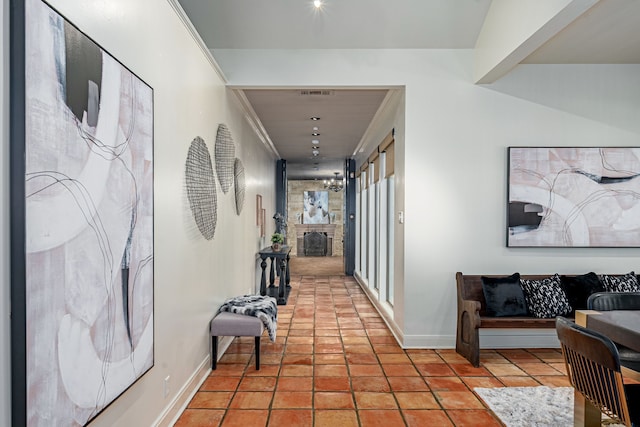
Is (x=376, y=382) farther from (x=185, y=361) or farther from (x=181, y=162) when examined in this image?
(x=181, y=162)

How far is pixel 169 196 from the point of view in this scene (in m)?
2.51

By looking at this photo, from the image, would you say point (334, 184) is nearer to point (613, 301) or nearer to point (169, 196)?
point (613, 301)

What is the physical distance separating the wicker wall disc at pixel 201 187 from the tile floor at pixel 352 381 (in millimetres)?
1260

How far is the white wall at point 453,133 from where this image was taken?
4129 mm

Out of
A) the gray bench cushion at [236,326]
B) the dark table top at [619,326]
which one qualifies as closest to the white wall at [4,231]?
the gray bench cushion at [236,326]

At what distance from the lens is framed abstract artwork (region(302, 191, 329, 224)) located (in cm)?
1523

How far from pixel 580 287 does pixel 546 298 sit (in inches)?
15.5

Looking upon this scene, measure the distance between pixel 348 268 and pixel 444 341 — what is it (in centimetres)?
562

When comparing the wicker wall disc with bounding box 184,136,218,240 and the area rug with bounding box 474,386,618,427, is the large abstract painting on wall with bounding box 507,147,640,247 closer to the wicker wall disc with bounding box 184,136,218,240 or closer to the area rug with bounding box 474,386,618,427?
the area rug with bounding box 474,386,618,427

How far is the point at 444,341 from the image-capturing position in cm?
415

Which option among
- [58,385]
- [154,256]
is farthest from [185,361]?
[58,385]

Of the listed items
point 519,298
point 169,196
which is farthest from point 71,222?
point 519,298

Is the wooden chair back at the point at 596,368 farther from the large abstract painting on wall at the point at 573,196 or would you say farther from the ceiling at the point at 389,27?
the ceiling at the point at 389,27

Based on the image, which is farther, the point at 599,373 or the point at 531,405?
the point at 531,405
